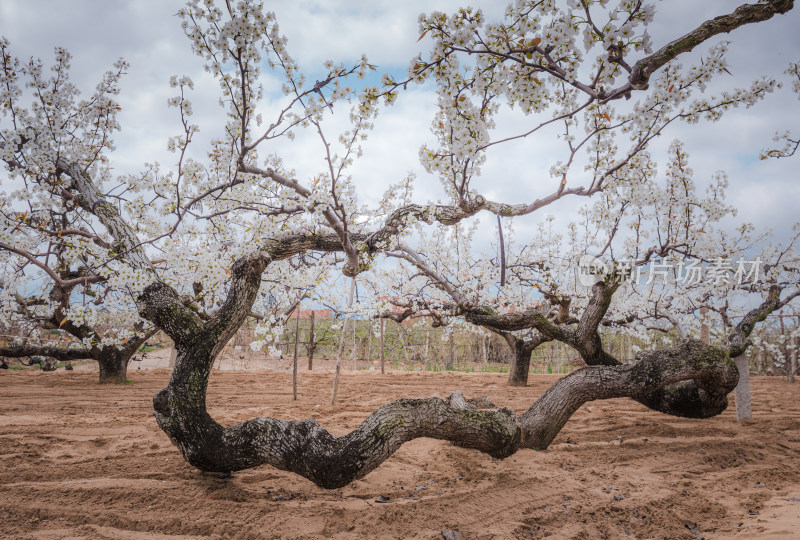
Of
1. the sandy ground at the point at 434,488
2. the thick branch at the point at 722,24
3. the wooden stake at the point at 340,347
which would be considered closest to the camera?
the thick branch at the point at 722,24

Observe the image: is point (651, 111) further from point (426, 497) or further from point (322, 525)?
point (322, 525)

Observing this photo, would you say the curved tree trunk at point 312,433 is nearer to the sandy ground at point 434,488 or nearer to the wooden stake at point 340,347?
the sandy ground at point 434,488

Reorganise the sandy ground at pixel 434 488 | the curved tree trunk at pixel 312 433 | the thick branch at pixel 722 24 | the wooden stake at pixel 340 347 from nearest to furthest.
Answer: the thick branch at pixel 722 24
the sandy ground at pixel 434 488
the curved tree trunk at pixel 312 433
the wooden stake at pixel 340 347

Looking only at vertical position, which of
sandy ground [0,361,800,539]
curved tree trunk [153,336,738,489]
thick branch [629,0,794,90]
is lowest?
sandy ground [0,361,800,539]

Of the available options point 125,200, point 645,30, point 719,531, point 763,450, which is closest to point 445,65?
point 645,30

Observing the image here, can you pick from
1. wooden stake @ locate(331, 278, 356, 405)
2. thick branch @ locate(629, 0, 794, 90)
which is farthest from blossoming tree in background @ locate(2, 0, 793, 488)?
wooden stake @ locate(331, 278, 356, 405)

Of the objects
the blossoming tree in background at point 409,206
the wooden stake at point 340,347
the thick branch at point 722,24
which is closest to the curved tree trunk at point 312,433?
the blossoming tree in background at point 409,206

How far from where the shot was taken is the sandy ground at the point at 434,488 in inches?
108

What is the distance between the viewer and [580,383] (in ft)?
14.3

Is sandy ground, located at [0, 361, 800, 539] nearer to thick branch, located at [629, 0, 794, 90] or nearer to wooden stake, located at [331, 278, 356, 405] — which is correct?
wooden stake, located at [331, 278, 356, 405]

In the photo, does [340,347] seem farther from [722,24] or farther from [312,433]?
[722,24]

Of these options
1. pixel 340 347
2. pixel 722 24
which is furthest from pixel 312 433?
pixel 340 347

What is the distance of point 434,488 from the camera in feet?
11.3

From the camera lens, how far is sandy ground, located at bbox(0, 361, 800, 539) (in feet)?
8.96
